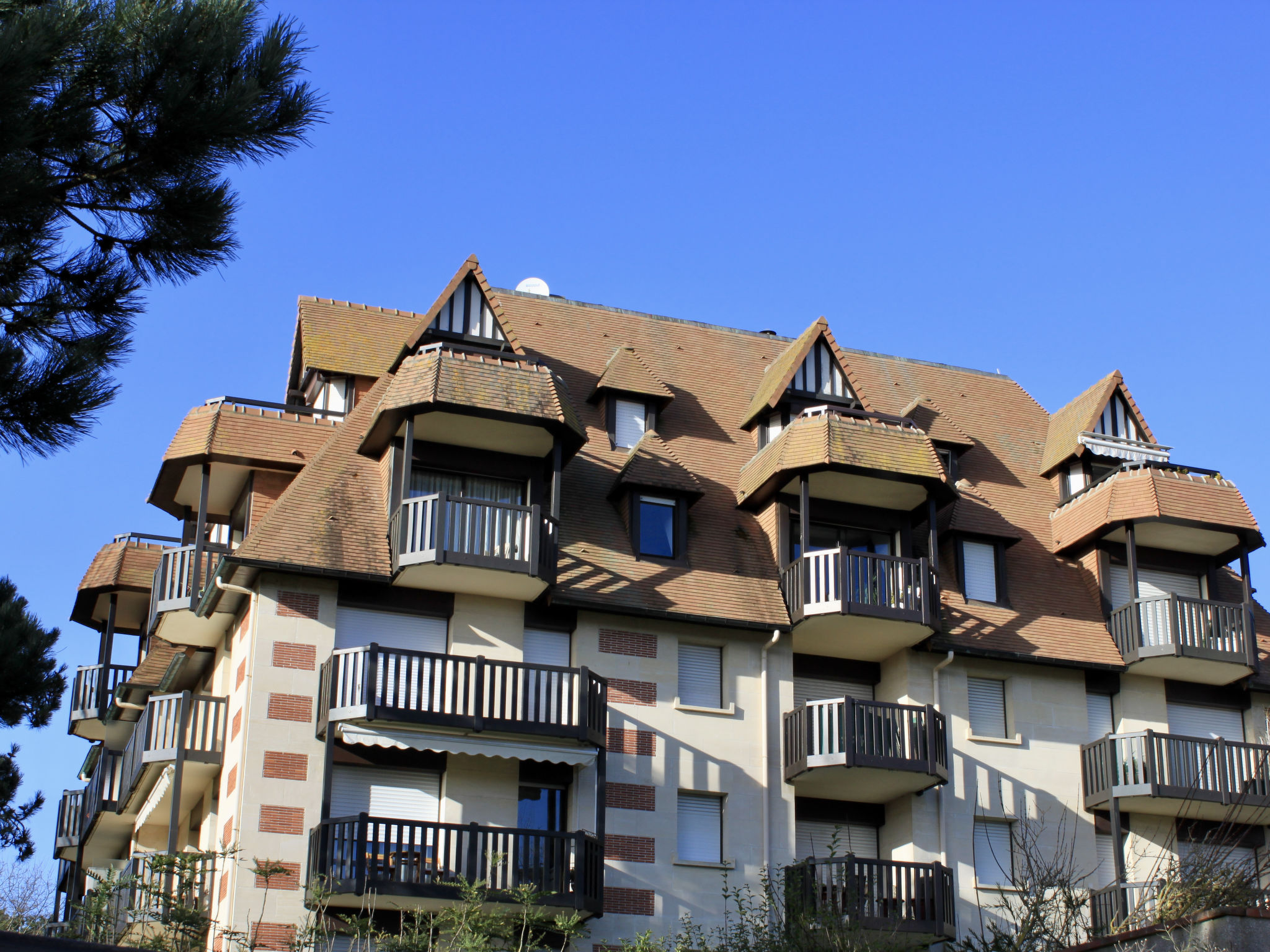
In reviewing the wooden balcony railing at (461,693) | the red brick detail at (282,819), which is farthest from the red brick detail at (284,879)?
the wooden balcony railing at (461,693)

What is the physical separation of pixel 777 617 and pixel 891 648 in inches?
103

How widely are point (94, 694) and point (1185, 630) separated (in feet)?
78.2

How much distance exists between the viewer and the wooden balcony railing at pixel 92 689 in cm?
3753

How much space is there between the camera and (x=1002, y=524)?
116 ft

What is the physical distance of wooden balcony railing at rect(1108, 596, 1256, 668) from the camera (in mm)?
32969

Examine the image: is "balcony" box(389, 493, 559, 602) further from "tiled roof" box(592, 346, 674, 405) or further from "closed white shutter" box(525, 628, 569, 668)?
"tiled roof" box(592, 346, 674, 405)

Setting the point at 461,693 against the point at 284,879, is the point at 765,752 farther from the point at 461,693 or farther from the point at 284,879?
the point at 284,879

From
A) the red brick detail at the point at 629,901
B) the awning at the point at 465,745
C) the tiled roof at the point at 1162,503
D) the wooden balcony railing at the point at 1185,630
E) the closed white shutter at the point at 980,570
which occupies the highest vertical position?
the tiled roof at the point at 1162,503

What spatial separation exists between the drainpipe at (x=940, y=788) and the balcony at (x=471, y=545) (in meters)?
8.11

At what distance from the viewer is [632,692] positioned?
30656mm

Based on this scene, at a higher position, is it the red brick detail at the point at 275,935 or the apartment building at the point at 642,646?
the apartment building at the point at 642,646

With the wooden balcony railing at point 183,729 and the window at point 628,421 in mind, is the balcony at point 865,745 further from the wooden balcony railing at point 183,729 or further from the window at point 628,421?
the wooden balcony railing at point 183,729

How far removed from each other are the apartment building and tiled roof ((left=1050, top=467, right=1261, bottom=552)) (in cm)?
8

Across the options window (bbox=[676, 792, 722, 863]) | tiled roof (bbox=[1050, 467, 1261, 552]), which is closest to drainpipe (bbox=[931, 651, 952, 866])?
window (bbox=[676, 792, 722, 863])
